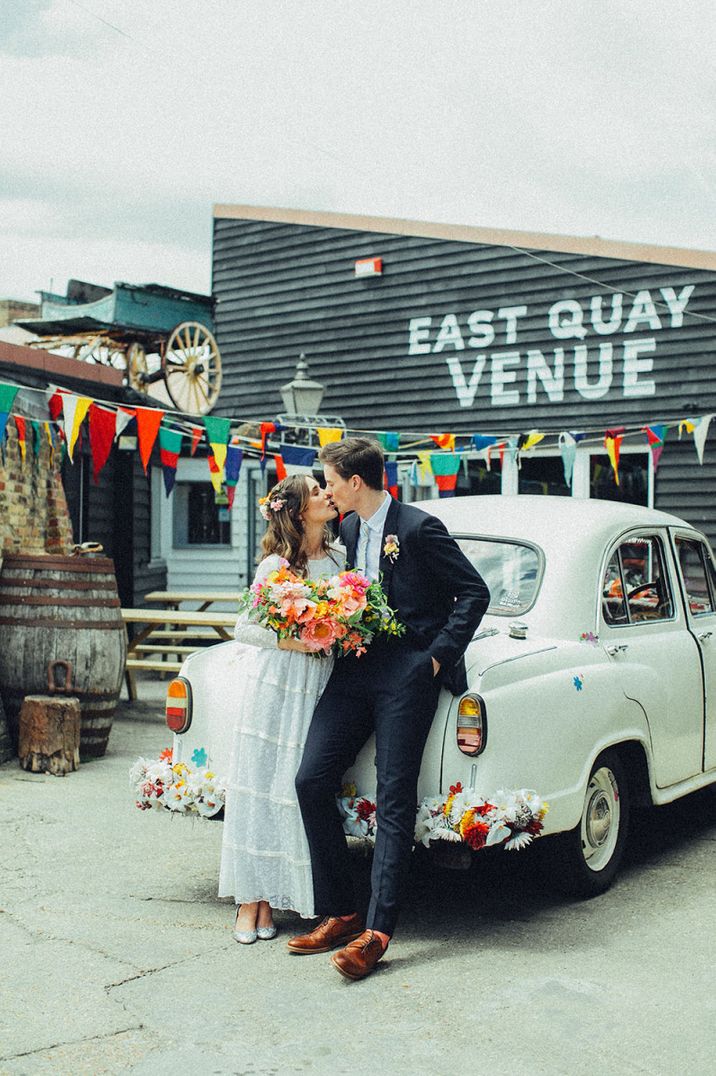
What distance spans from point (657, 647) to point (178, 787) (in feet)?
7.16

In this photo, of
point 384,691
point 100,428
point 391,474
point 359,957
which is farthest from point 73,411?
point 359,957

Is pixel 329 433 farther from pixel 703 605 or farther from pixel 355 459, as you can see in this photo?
pixel 355 459

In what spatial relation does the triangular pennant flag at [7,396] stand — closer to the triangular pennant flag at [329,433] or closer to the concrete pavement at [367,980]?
the concrete pavement at [367,980]

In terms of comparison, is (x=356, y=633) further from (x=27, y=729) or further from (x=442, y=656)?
(x=27, y=729)

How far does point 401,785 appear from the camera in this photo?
4.06 metres

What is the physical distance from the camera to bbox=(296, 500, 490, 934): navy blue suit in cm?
406

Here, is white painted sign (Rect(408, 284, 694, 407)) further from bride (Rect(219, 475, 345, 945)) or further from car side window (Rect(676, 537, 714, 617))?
bride (Rect(219, 475, 345, 945))

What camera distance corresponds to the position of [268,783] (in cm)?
430

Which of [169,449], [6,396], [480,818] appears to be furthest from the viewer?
[169,449]

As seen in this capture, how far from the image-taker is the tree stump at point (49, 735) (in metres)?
7.27

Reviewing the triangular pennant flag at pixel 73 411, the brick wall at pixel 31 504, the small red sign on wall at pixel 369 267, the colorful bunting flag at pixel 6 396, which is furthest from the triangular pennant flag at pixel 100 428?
the small red sign on wall at pixel 369 267

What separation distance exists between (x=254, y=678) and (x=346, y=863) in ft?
2.43

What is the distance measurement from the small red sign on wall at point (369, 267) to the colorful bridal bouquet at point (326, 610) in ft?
39.6

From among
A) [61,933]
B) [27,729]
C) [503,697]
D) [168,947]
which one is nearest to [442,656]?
[503,697]
